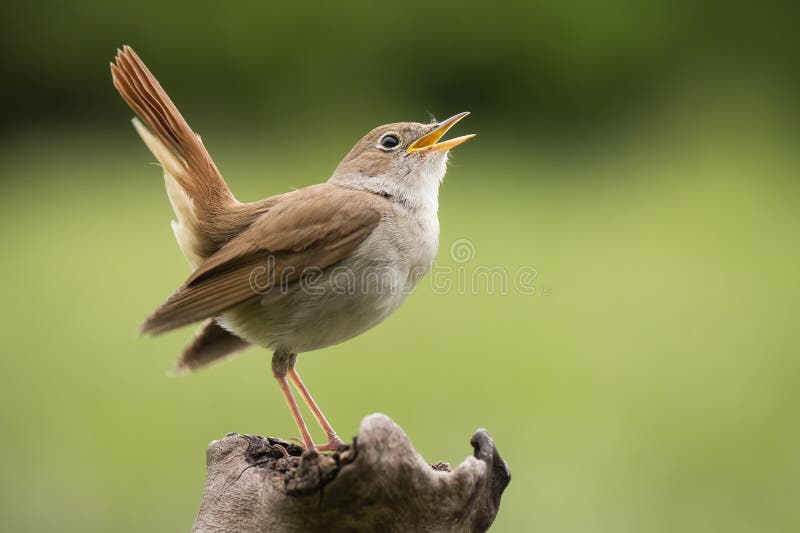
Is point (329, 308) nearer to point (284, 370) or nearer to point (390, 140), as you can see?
point (284, 370)

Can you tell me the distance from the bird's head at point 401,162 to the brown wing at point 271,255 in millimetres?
275

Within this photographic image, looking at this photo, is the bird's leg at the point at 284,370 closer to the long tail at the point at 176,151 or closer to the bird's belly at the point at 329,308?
the bird's belly at the point at 329,308

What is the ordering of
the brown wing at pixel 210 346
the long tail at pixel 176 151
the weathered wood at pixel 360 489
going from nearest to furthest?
1. the weathered wood at pixel 360 489
2. the long tail at pixel 176 151
3. the brown wing at pixel 210 346

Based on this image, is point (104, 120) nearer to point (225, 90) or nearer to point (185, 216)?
point (225, 90)

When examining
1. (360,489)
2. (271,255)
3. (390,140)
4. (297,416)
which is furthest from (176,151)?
(360,489)

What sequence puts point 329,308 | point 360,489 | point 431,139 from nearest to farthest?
point 360,489 → point 329,308 → point 431,139

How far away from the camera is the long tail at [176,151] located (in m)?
3.74

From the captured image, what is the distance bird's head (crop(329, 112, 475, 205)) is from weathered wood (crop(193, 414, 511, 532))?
3.88 ft

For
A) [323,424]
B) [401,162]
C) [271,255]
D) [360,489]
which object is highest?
[401,162]

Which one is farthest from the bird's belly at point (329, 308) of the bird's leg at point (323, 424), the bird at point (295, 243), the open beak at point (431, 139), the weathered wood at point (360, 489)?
the open beak at point (431, 139)

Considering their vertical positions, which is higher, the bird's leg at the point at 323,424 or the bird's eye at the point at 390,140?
the bird's eye at the point at 390,140

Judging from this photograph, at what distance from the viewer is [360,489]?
105 inches

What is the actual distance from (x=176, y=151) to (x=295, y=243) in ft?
2.34

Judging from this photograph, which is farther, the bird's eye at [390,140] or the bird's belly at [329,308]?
the bird's eye at [390,140]
